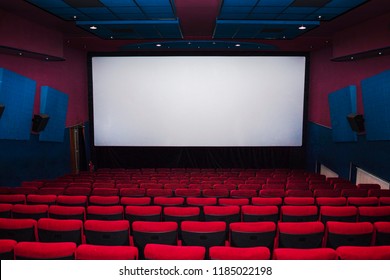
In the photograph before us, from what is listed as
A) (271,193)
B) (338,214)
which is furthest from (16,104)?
(338,214)

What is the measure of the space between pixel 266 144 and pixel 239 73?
11.2 feet

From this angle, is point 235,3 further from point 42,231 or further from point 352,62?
point 42,231

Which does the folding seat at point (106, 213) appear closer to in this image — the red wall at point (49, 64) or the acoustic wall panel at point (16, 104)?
the acoustic wall panel at point (16, 104)

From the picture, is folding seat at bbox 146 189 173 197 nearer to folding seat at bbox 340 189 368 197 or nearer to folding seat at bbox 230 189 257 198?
folding seat at bbox 230 189 257 198

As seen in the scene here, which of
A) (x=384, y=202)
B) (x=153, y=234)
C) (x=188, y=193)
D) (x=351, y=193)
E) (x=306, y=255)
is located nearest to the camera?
(x=306, y=255)

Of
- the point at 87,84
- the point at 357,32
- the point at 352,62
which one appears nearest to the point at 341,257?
the point at 357,32

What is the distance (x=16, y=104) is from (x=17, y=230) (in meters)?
6.78

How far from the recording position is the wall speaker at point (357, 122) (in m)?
9.98

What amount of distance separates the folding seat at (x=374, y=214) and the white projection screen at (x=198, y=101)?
920 centimetres

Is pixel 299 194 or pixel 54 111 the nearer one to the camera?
pixel 299 194

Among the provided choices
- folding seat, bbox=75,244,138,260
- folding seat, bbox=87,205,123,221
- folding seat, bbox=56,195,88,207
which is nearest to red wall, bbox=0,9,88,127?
folding seat, bbox=56,195,88,207

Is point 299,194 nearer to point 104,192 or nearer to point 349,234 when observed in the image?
point 349,234

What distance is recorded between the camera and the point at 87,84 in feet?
45.8

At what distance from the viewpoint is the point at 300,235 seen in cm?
383
